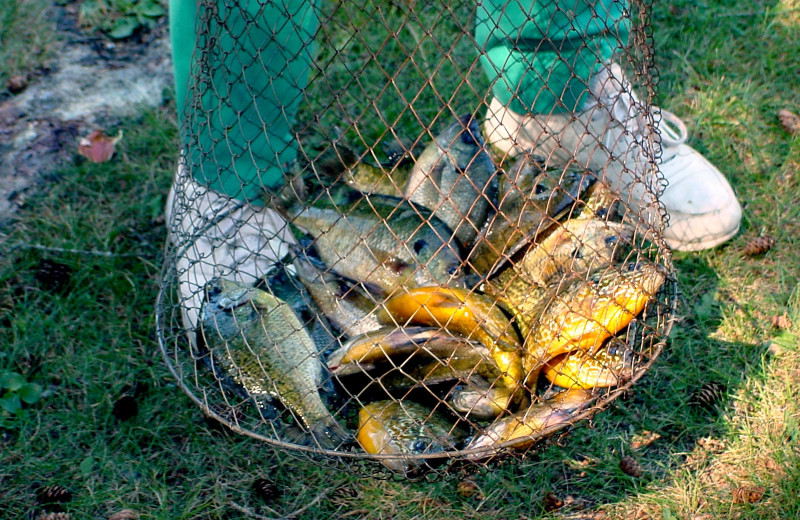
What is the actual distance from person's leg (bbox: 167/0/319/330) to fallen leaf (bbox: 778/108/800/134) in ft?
8.50

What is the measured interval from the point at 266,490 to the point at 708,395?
1.74 metres

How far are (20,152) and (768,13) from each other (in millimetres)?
4523

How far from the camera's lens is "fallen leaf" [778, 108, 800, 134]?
3756 millimetres

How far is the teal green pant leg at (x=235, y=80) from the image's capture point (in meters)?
2.55

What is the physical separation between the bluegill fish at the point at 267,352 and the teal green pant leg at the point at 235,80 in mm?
415

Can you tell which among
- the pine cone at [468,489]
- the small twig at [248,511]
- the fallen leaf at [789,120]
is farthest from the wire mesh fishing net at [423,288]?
the fallen leaf at [789,120]

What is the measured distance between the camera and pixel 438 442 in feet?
6.86

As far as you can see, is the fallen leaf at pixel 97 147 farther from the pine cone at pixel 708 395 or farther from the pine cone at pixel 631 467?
the pine cone at pixel 708 395

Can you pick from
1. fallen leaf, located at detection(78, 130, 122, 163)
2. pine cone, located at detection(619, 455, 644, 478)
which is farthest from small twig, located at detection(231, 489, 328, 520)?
fallen leaf, located at detection(78, 130, 122, 163)

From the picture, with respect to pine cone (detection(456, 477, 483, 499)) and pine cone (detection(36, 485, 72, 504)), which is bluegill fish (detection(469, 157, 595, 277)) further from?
pine cone (detection(36, 485, 72, 504))

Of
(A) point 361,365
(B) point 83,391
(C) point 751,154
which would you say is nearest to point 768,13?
(C) point 751,154

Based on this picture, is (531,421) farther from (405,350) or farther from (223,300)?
(223,300)

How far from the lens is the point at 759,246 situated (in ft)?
10.8

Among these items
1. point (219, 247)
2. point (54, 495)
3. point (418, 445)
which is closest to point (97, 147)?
point (219, 247)
